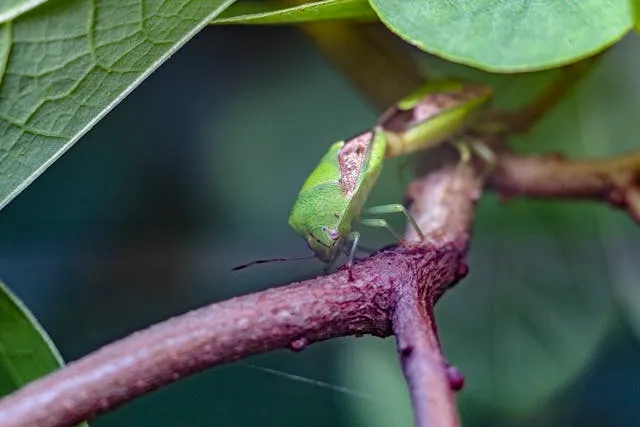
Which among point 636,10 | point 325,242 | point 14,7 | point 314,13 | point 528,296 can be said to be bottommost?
point 528,296

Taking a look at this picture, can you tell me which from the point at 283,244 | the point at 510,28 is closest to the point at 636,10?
the point at 510,28

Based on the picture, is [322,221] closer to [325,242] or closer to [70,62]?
[325,242]

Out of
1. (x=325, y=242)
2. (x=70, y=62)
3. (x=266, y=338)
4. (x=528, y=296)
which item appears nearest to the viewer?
(x=266, y=338)

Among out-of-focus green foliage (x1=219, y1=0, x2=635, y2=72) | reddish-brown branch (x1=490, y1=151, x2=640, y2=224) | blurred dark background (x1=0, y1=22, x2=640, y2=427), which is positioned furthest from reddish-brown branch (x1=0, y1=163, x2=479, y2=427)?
reddish-brown branch (x1=490, y1=151, x2=640, y2=224)

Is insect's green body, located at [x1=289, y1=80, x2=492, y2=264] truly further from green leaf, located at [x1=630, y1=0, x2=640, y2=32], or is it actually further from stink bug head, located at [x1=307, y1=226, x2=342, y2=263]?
green leaf, located at [x1=630, y1=0, x2=640, y2=32]

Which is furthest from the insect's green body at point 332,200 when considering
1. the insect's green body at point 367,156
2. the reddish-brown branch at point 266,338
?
the reddish-brown branch at point 266,338
